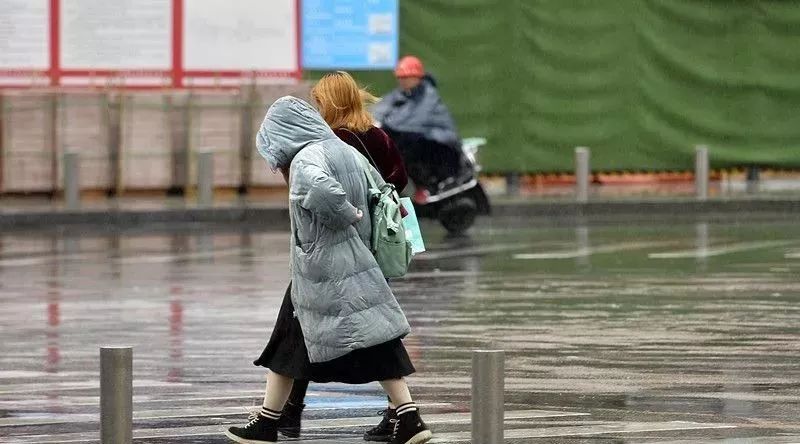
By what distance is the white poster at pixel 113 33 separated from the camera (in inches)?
1061

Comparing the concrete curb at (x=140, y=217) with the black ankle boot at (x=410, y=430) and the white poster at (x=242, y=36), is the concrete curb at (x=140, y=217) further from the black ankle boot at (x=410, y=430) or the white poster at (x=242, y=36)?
the black ankle boot at (x=410, y=430)

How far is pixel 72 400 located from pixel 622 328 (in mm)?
4463

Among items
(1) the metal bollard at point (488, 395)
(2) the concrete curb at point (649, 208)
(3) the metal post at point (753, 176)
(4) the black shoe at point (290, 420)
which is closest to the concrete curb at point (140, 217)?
(2) the concrete curb at point (649, 208)

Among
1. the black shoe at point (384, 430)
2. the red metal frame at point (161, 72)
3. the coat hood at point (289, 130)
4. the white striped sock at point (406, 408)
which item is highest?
the red metal frame at point (161, 72)

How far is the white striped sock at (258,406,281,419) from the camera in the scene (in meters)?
9.55

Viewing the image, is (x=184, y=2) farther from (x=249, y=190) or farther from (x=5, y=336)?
(x=5, y=336)

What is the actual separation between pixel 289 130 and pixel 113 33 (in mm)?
17884

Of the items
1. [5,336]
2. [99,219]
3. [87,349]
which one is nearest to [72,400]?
[87,349]

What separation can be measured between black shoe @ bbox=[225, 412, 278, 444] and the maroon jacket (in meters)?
1.50

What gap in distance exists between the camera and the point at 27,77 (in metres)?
27.0

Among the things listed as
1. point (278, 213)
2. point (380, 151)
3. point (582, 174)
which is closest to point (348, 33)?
point (278, 213)

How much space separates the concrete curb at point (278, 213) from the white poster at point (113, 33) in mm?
2834

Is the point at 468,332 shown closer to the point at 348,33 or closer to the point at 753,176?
the point at 348,33

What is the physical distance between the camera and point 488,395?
317 inches
